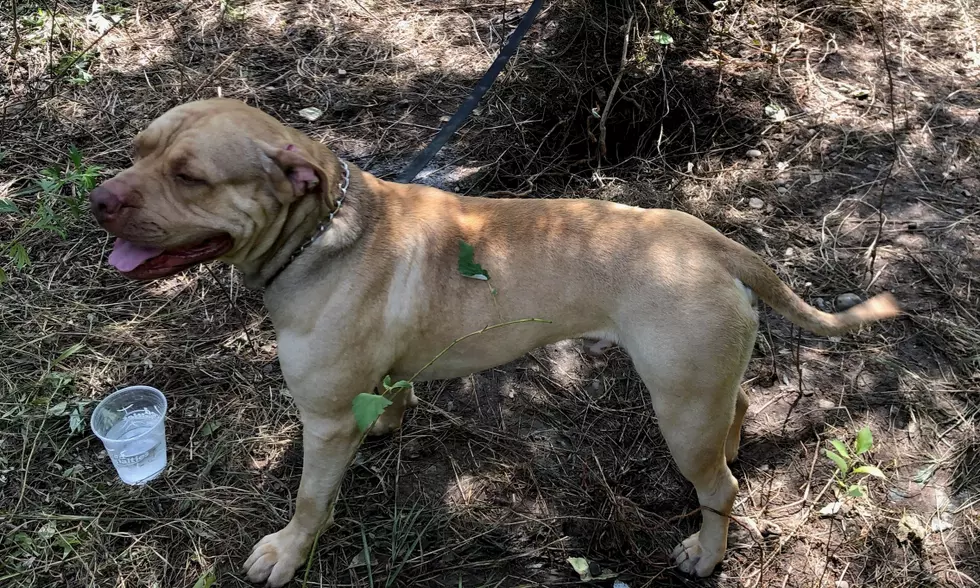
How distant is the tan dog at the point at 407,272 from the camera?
7.64ft

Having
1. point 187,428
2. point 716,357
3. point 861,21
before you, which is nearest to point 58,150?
point 187,428

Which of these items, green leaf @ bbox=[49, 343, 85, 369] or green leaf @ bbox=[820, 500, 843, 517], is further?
green leaf @ bbox=[49, 343, 85, 369]

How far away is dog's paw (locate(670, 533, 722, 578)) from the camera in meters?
3.17

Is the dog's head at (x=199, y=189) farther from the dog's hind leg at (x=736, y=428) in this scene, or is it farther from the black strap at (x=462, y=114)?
the dog's hind leg at (x=736, y=428)

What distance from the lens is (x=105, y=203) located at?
2211 millimetres

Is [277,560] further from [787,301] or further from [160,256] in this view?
[787,301]

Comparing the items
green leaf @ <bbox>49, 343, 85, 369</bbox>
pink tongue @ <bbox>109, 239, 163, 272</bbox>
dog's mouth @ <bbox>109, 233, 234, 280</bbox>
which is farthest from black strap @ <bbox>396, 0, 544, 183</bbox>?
green leaf @ <bbox>49, 343, 85, 369</bbox>

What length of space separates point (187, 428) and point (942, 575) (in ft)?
12.4

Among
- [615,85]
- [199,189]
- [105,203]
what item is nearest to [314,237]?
[199,189]

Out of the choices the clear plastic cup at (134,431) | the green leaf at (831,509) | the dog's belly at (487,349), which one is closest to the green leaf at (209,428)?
the clear plastic cup at (134,431)

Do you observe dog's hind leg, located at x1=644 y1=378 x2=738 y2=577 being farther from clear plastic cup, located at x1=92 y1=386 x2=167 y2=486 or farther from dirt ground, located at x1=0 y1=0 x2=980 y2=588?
clear plastic cup, located at x1=92 y1=386 x2=167 y2=486

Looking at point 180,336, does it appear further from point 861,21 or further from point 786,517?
point 861,21

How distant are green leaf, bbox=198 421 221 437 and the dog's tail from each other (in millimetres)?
2691

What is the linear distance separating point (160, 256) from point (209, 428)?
4.98 ft
